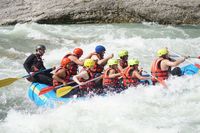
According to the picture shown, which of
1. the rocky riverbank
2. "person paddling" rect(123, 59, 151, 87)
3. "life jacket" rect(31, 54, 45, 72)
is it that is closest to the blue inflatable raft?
"life jacket" rect(31, 54, 45, 72)

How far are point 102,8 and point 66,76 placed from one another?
11096 millimetres

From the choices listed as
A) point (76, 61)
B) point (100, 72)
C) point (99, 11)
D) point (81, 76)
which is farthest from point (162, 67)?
A: point (99, 11)

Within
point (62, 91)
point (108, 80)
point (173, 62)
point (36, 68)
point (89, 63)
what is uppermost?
point (89, 63)

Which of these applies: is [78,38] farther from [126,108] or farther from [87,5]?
[126,108]

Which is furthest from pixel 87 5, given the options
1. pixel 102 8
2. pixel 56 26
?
pixel 56 26

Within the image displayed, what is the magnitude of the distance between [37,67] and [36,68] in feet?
0.11

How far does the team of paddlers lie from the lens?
8.84 meters

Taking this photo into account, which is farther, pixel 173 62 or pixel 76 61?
pixel 76 61

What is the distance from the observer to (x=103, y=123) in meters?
7.61

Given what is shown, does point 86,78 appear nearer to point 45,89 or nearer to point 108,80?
point 108,80

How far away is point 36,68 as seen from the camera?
384 inches

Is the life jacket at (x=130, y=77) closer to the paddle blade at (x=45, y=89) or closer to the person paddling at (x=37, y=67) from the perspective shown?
the paddle blade at (x=45, y=89)

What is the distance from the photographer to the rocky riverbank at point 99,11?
63.8ft

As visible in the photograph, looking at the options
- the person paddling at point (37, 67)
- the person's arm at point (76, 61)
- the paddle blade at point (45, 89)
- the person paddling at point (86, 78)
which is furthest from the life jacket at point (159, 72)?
the person paddling at point (37, 67)
